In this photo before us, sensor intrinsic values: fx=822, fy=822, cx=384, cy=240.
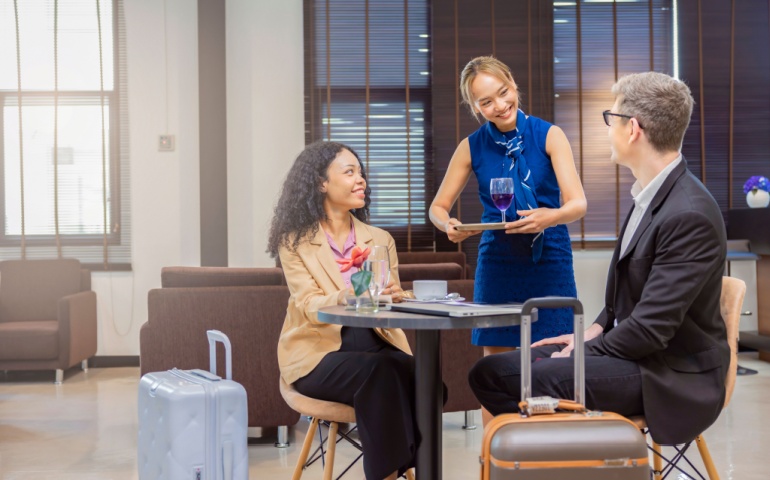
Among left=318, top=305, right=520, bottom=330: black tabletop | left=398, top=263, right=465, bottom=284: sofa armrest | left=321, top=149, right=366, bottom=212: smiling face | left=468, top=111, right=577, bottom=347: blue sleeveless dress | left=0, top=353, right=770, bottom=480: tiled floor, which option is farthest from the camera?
left=398, top=263, right=465, bottom=284: sofa armrest

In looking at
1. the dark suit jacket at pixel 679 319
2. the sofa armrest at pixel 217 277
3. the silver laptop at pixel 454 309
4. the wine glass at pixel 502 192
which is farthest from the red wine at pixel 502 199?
the sofa armrest at pixel 217 277

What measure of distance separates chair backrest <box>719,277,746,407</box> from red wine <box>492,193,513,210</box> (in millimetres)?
622

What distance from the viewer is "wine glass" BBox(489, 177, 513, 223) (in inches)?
94.3

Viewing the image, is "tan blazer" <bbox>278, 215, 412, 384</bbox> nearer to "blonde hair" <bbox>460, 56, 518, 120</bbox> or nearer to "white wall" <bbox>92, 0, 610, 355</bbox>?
"blonde hair" <bbox>460, 56, 518, 120</bbox>

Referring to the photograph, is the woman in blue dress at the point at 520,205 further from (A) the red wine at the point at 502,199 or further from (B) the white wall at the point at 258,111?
(B) the white wall at the point at 258,111

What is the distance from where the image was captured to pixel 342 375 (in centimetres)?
231

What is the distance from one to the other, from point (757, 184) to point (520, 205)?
434 cm

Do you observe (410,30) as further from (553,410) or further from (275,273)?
(553,410)

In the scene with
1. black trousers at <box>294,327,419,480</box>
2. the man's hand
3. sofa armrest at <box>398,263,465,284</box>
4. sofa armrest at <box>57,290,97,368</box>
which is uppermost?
sofa armrest at <box>398,263,465,284</box>

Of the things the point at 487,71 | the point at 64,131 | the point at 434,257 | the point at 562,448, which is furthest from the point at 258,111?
the point at 562,448

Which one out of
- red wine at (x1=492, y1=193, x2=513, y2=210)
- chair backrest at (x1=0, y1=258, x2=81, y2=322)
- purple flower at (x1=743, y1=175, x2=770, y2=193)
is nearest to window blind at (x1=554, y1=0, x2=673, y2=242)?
purple flower at (x1=743, y1=175, x2=770, y2=193)

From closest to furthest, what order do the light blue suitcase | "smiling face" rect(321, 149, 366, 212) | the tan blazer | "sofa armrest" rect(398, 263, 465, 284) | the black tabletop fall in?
the black tabletop < the light blue suitcase < the tan blazer < "smiling face" rect(321, 149, 366, 212) < "sofa armrest" rect(398, 263, 465, 284)

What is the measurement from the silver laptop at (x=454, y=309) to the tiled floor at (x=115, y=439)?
135 cm

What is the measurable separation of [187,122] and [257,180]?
0.73 m
